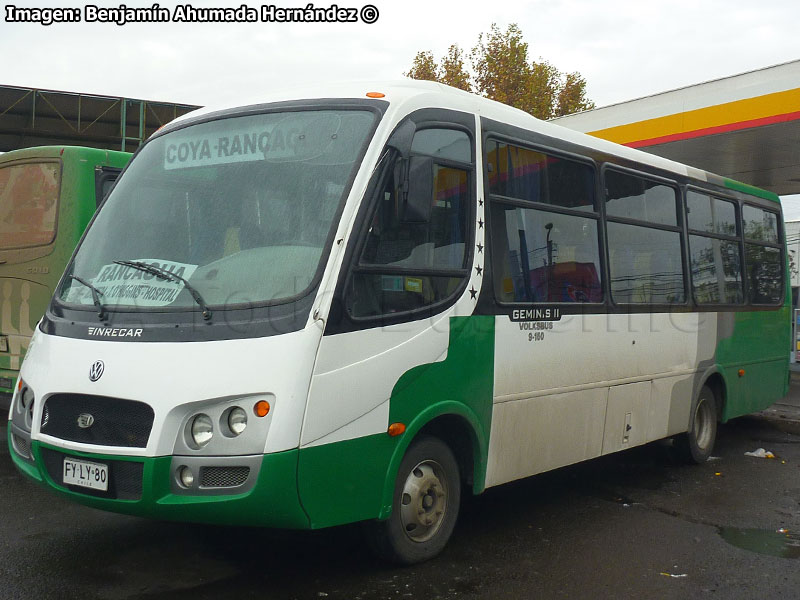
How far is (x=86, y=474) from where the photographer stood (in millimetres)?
4438

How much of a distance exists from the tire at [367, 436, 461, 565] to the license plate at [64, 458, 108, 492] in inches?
55.3

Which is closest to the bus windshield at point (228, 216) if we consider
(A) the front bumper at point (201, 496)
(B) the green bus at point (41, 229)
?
(A) the front bumper at point (201, 496)

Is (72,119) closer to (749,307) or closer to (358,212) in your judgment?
(749,307)

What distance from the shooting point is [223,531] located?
566 centimetres

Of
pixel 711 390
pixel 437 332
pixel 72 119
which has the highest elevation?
pixel 72 119

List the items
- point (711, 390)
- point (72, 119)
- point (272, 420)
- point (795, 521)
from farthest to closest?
point (72, 119)
point (711, 390)
point (795, 521)
point (272, 420)

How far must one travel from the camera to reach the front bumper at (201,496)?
4.15m

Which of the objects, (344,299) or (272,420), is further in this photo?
(344,299)

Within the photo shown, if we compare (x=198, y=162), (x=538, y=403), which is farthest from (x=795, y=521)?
(x=198, y=162)

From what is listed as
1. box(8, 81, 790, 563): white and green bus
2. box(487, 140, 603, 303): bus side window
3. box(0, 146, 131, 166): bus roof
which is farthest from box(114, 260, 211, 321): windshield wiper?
box(0, 146, 131, 166): bus roof

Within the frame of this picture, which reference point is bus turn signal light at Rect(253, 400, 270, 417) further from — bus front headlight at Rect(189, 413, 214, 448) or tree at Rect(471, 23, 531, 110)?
tree at Rect(471, 23, 531, 110)

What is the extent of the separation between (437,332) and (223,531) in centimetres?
194

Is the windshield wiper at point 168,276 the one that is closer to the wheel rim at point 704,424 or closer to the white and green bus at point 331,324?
the white and green bus at point 331,324

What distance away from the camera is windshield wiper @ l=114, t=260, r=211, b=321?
176 inches
